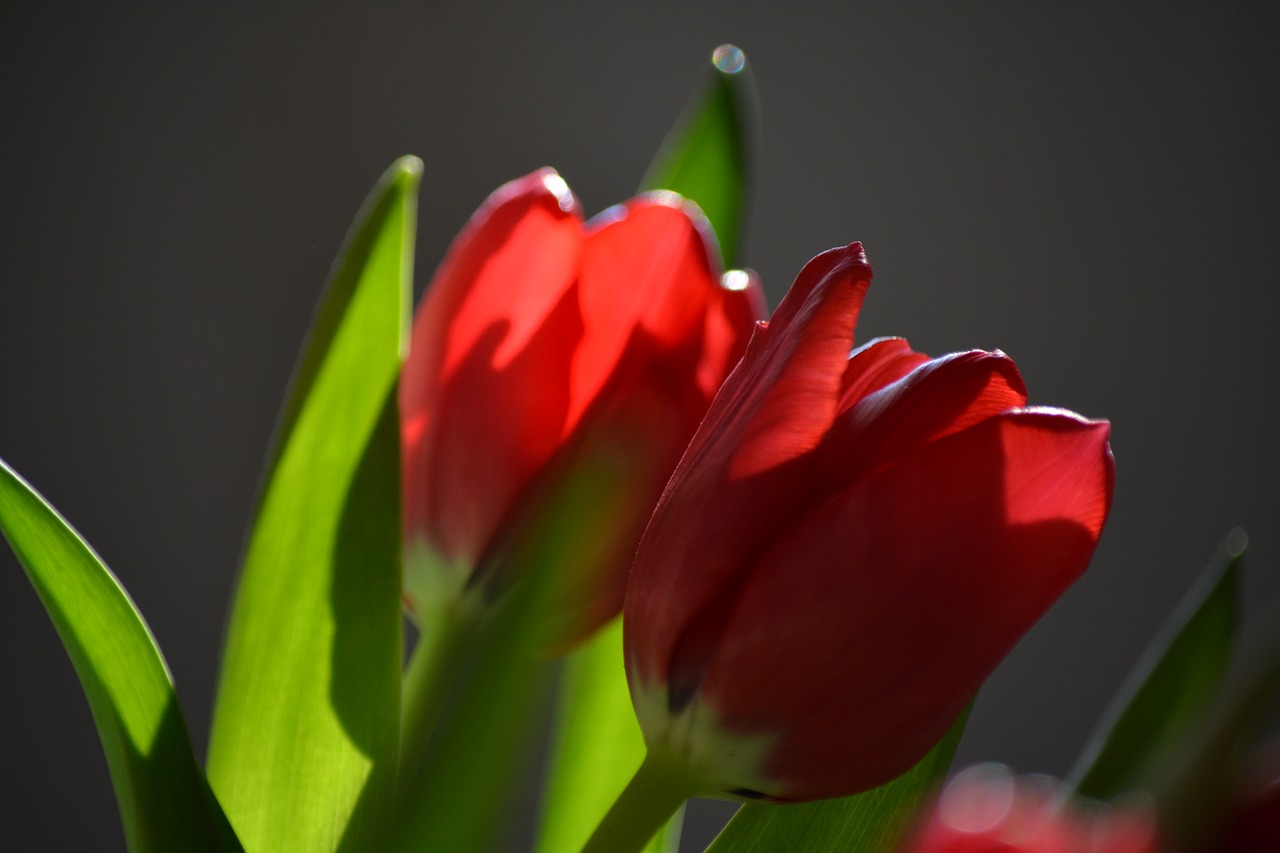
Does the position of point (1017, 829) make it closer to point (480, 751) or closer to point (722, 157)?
point (480, 751)

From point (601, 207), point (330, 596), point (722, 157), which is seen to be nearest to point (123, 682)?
point (330, 596)

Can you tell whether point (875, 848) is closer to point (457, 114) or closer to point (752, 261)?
point (457, 114)

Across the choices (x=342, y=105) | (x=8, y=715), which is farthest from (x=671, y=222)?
(x=8, y=715)

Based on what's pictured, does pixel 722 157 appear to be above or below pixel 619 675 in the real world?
above

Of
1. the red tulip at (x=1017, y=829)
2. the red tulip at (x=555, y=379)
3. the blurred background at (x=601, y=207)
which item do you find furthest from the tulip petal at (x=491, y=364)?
the blurred background at (x=601, y=207)

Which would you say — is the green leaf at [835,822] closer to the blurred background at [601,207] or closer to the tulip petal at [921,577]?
the tulip petal at [921,577]

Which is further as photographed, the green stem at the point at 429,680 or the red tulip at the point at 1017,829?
the green stem at the point at 429,680
